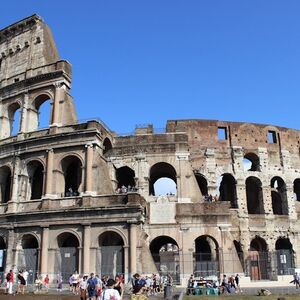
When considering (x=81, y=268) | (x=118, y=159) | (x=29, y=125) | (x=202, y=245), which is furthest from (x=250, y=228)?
(x=29, y=125)

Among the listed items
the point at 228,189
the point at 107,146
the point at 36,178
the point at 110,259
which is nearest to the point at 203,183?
the point at 228,189

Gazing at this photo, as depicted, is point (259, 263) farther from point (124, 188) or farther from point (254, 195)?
point (124, 188)

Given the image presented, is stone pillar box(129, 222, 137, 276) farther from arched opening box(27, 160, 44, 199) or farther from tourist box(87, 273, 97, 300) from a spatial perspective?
tourist box(87, 273, 97, 300)

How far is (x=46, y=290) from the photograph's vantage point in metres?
21.5

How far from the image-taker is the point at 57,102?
89.3 feet

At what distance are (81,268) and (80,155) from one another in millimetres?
6733

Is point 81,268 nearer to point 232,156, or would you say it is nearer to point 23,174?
point 23,174

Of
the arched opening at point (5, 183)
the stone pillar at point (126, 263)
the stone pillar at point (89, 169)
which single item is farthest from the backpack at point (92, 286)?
the arched opening at point (5, 183)

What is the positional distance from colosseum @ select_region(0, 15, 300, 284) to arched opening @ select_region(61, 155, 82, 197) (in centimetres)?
8

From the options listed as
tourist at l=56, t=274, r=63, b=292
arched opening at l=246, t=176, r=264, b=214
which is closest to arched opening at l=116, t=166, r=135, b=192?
tourist at l=56, t=274, r=63, b=292

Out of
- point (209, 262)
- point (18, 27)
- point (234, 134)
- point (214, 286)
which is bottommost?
point (214, 286)

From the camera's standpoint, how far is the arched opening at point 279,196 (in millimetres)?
31109

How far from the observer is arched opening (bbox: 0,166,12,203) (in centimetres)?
2789

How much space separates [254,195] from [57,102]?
17.0 m
